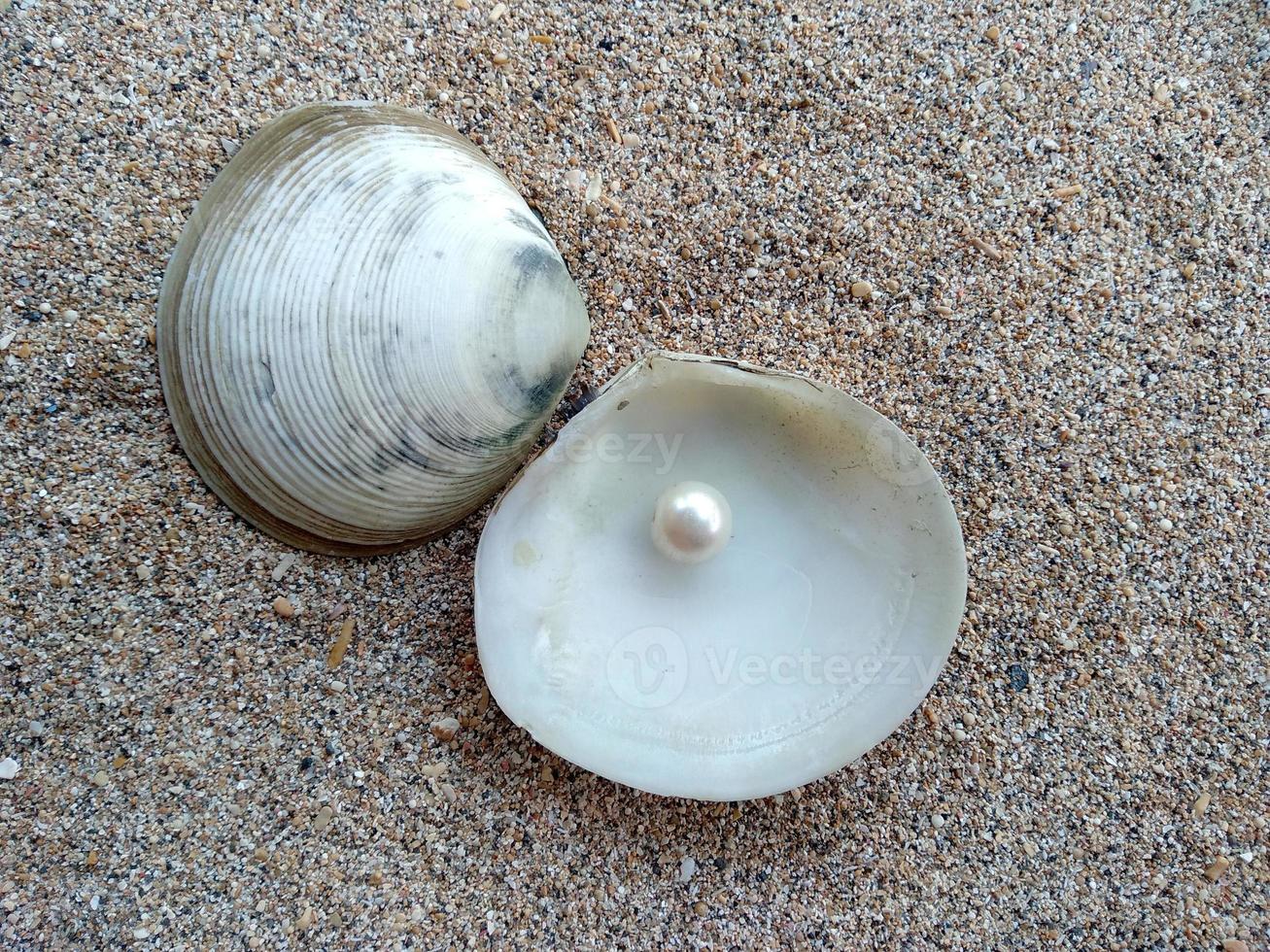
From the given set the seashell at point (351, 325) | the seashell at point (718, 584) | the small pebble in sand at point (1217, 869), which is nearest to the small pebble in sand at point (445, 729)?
the seashell at point (718, 584)

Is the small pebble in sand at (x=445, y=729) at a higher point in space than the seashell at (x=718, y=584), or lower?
lower

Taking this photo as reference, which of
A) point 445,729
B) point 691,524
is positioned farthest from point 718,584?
point 445,729

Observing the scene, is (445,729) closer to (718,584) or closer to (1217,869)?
(718,584)

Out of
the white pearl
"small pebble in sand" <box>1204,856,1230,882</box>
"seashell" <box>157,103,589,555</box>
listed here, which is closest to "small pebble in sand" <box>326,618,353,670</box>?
"seashell" <box>157,103,589,555</box>

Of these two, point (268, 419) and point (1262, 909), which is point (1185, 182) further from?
point (268, 419)

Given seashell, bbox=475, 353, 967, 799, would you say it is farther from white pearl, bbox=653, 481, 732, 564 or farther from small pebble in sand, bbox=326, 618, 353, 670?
small pebble in sand, bbox=326, 618, 353, 670

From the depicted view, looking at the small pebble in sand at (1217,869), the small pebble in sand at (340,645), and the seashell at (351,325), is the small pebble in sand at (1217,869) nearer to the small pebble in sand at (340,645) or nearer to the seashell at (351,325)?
the seashell at (351,325)

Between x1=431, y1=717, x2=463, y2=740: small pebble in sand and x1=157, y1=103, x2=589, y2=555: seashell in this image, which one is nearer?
x1=157, y1=103, x2=589, y2=555: seashell
